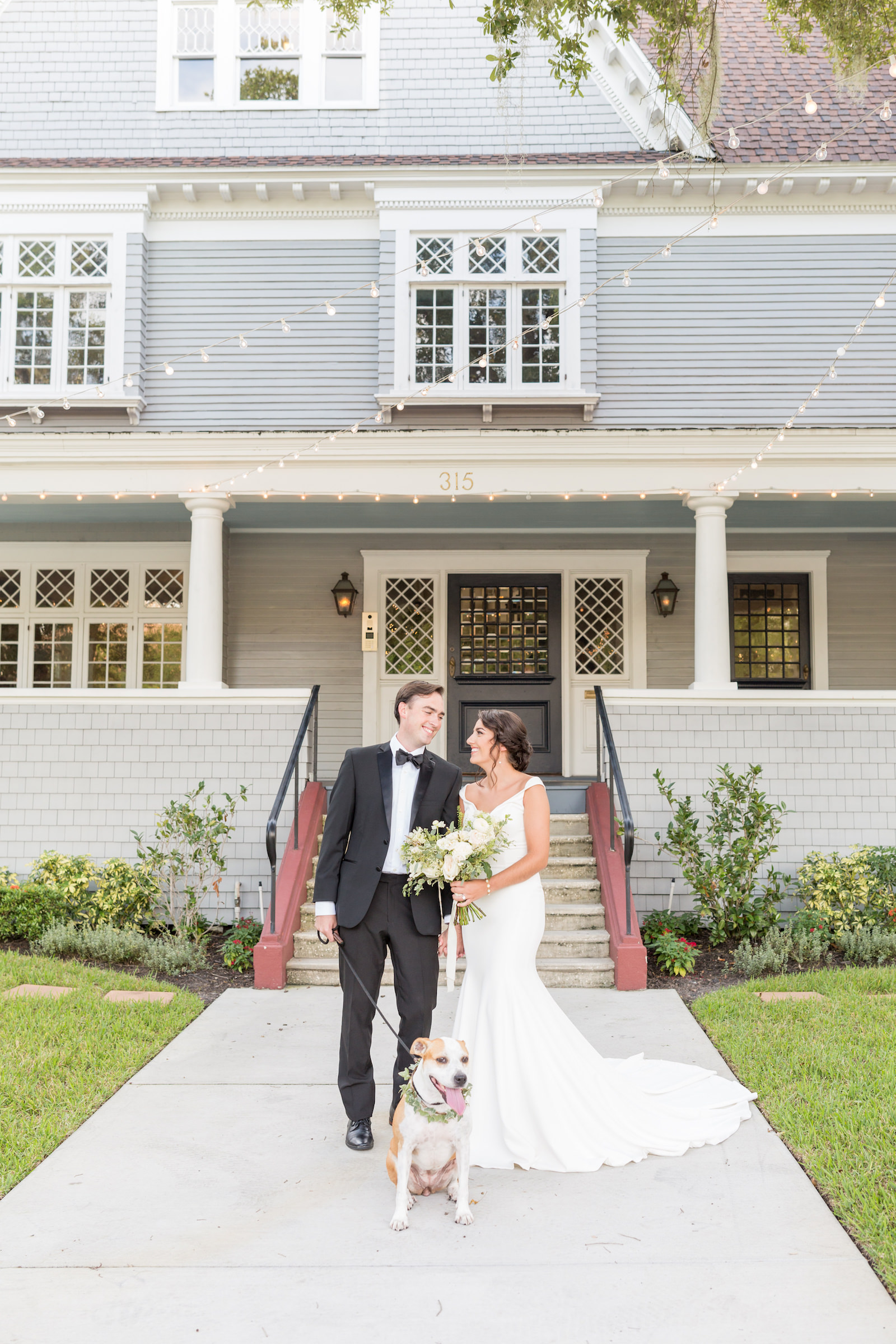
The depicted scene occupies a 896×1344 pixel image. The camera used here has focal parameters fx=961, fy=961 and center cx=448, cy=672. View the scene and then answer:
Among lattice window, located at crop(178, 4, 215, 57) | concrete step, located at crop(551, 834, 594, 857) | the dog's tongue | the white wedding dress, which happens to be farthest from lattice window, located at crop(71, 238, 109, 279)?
the dog's tongue

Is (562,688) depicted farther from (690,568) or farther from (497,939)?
(497,939)

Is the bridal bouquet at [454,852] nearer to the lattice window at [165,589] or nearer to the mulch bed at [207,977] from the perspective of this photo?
the mulch bed at [207,977]

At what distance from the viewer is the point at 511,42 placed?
6484mm

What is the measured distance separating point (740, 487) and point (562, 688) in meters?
2.75

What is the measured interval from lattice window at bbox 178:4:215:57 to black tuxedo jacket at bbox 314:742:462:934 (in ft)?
29.3

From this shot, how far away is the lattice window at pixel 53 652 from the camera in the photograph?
33.3 ft

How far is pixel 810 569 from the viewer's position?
10039 mm

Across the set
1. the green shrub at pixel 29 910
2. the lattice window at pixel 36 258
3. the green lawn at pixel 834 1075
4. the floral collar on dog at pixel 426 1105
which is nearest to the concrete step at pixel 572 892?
the green lawn at pixel 834 1075

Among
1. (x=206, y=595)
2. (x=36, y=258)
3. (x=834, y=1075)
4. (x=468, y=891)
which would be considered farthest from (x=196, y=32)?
(x=834, y=1075)

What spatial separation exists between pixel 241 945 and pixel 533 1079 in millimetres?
3603

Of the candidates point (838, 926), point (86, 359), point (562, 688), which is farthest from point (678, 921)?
point (86, 359)

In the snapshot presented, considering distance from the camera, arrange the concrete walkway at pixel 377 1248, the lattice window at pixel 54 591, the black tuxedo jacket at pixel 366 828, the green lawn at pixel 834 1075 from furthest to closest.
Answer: the lattice window at pixel 54 591
the black tuxedo jacket at pixel 366 828
the green lawn at pixel 834 1075
the concrete walkway at pixel 377 1248

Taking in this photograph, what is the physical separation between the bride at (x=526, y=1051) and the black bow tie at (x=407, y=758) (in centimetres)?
21

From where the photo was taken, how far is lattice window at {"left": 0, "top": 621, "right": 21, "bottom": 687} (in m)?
10.2
